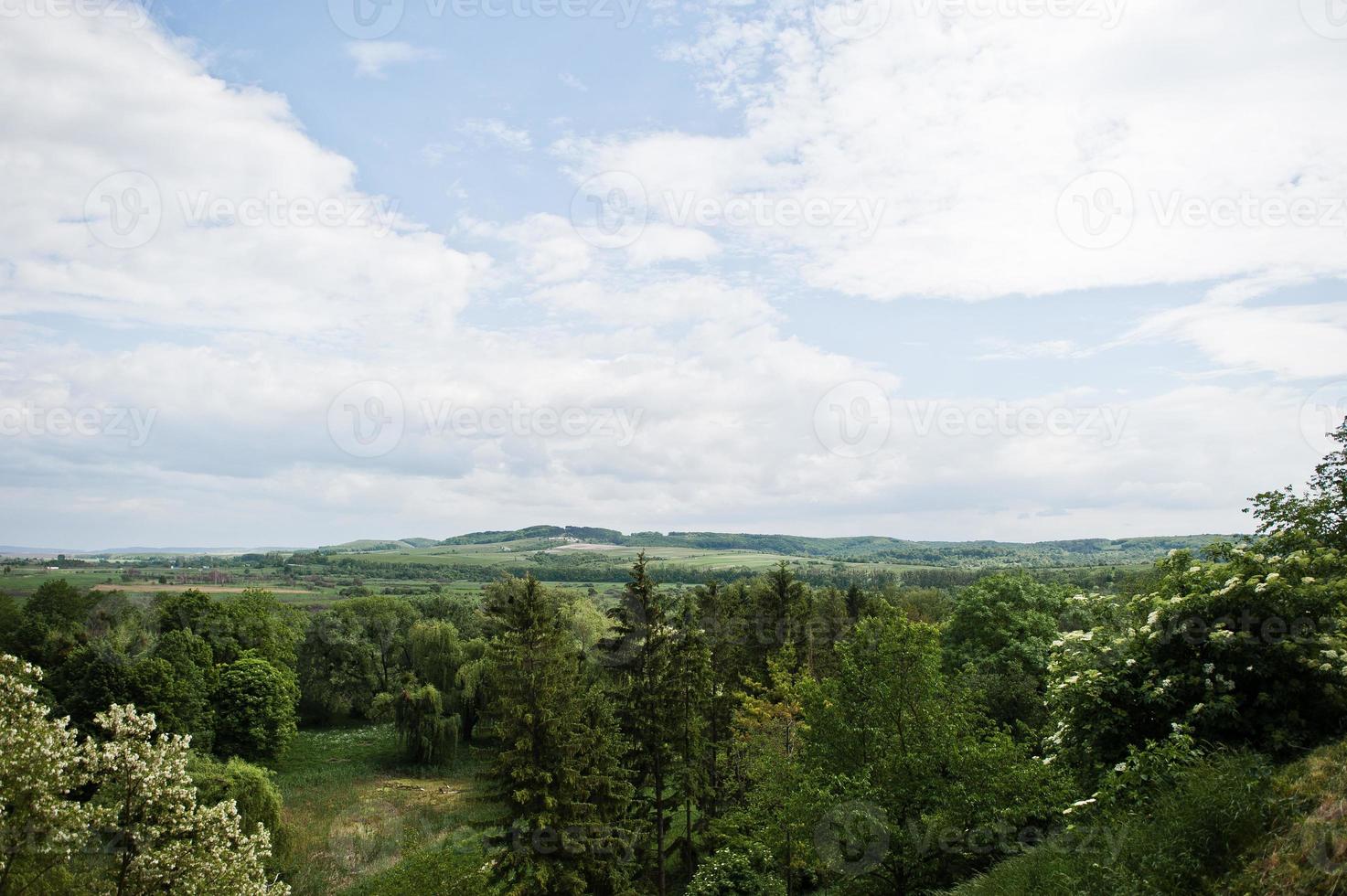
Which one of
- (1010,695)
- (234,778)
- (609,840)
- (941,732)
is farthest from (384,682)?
(941,732)

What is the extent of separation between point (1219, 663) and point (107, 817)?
24.8 meters

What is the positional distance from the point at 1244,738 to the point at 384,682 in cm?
8050

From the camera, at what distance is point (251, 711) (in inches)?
2066

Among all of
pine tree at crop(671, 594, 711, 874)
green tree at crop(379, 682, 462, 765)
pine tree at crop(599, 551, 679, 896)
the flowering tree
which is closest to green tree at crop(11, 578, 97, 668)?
green tree at crop(379, 682, 462, 765)

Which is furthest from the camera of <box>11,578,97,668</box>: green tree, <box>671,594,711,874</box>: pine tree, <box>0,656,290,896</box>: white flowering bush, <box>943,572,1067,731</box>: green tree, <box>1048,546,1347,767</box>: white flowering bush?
<box>11,578,97,668</box>: green tree

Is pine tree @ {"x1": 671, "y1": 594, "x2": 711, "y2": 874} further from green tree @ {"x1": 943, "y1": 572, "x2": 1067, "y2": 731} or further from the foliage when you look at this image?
green tree @ {"x1": 943, "y1": 572, "x2": 1067, "y2": 731}

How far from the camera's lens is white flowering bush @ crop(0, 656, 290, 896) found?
1759 centimetres

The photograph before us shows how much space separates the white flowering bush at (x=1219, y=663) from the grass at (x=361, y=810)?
1941 cm

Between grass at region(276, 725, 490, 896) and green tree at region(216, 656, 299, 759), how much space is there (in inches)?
115

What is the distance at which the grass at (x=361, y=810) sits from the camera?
3412 centimetres

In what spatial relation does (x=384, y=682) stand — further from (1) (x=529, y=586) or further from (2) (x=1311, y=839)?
(2) (x=1311, y=839)

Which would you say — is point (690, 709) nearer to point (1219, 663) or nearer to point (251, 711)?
point (1219, 663)

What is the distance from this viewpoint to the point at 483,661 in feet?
197

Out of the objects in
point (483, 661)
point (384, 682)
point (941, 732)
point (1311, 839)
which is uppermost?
point (1311, 839)
